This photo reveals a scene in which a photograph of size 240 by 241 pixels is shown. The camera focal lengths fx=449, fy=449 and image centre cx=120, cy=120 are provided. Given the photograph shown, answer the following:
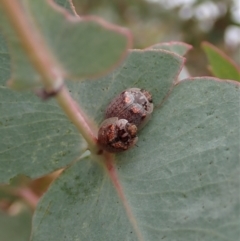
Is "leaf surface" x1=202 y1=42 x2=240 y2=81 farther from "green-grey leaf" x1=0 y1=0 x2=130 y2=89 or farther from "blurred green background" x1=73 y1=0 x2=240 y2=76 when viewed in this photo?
"blurred green background" x1=73 y1=0 x2=240 y2=76

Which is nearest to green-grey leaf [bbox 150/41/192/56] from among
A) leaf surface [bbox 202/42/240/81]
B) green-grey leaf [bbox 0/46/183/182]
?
leaf surface [bbox 202/42/240/81]

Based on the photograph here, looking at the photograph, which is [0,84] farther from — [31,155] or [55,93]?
[55,93]

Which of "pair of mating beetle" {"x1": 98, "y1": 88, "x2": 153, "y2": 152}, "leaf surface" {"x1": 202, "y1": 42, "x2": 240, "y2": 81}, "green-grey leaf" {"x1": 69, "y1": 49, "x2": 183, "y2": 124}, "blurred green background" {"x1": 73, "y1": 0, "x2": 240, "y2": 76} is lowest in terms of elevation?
"blurred green background" {"x1": 73, "y1": 0, "x2": 240, "y2": 76}

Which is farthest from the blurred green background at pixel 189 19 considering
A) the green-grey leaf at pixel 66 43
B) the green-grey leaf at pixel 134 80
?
the green-grey leaf at pixel 66 43

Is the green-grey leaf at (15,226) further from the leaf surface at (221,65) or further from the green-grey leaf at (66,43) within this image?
the green-grey leaf at (66,43)

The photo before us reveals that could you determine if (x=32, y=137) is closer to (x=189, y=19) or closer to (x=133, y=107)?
(x=133, y=107)

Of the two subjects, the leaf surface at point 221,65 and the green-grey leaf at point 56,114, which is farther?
the leaf surface at point 221,65

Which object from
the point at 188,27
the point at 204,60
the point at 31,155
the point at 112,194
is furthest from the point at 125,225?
the point at 188,27

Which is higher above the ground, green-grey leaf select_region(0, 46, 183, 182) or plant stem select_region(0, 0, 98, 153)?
plant stem select_region(0, 0, 98, 153)
